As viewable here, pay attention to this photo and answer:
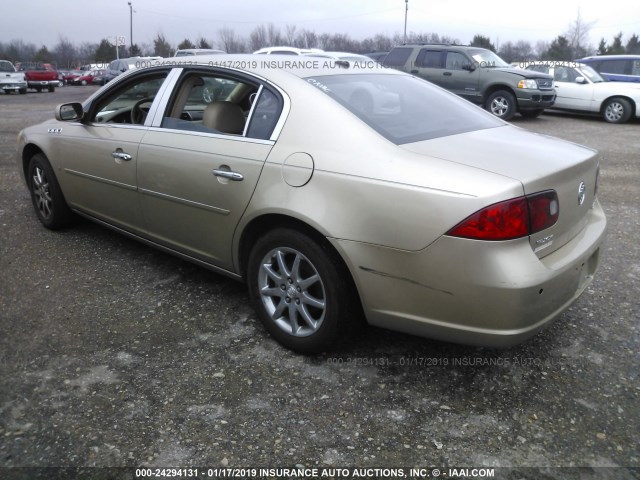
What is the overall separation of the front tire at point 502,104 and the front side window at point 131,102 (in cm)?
1062

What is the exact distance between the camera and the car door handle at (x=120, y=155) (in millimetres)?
3644

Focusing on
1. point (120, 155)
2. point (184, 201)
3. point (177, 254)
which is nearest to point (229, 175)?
point (184, 201)

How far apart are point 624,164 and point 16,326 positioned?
8446 mm

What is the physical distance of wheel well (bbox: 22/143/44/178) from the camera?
15.7ft

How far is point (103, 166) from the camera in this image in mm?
3896

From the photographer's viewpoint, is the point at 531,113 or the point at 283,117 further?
the point at 531,113

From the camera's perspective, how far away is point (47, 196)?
4.72 metres

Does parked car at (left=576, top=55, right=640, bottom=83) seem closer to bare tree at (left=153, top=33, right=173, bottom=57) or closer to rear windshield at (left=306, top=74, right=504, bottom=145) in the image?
rear windshield at (left=306, top=74, right=504, bottom=145)

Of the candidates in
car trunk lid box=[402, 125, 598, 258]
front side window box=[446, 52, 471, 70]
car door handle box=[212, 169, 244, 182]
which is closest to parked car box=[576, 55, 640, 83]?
front side window box=[446, 52, 471, 70]

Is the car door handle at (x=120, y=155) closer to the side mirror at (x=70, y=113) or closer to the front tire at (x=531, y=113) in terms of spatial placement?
the side mirror at (x=70, y=113)

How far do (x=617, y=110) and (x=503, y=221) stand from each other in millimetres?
13549

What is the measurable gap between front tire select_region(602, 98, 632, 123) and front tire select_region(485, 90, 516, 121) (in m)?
2.65

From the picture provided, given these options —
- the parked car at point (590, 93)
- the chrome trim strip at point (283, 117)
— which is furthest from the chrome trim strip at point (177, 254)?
the parked car at point (590, 93)

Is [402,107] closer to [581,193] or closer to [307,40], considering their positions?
[581,193]
